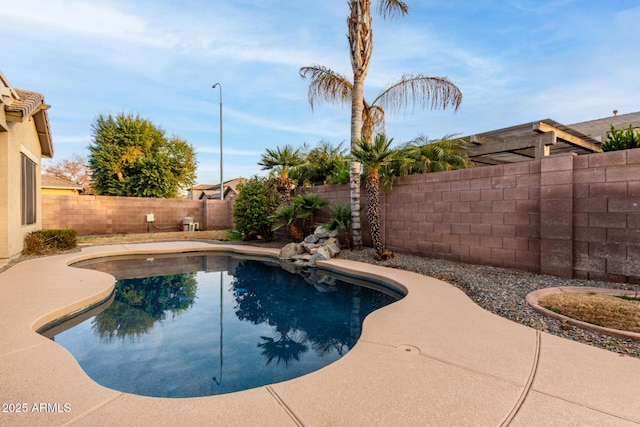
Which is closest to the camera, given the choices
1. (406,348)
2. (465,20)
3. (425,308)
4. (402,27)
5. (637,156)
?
(406,348)

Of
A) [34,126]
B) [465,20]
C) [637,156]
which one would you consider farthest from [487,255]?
[34,126]

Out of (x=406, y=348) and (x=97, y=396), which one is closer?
(x=97, y=396)

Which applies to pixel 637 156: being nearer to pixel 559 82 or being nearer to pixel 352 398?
pixel 352 398

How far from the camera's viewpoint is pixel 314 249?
9.73 m

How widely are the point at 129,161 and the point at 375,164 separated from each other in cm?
1770

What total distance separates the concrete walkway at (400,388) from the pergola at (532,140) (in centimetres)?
463

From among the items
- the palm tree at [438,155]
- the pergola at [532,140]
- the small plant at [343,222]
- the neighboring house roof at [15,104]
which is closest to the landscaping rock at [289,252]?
the small plant at [343,222]

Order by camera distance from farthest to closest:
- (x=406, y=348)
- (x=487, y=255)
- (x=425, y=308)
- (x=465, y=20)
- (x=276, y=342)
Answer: (x=465, y=20) → (x=487, y=255) → (x=425, y=308) → (x=276, y=342) → (x=406, y=348)

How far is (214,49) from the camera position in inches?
428

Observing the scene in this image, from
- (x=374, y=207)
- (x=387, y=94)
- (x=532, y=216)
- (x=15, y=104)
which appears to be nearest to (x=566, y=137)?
(x=532, y=216)

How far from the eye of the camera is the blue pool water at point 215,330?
3.25 metres

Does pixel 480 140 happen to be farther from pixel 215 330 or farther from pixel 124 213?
pixel 124 213

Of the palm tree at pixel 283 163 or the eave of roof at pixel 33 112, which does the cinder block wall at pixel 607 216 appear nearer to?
the palm tree at pixel 283 163

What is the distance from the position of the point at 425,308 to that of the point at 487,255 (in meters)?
3.43
